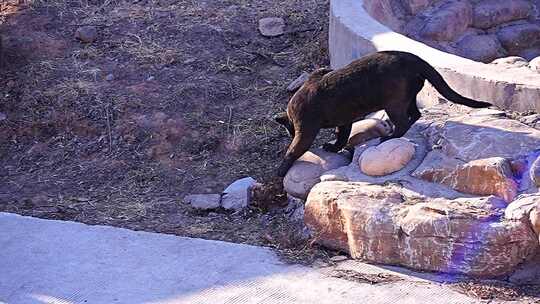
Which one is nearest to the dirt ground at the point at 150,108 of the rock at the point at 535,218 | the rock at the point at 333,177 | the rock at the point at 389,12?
the rock at the point at 333,177

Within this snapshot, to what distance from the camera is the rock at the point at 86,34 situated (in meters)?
8.70

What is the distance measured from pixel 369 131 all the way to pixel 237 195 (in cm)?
98

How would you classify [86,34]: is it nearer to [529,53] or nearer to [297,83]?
[297,83]

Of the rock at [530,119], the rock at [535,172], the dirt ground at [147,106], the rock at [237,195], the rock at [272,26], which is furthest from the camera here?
the rock at [272,26]

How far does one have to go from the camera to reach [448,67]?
6094 millimetres

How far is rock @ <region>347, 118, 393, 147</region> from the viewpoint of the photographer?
612 centimetres

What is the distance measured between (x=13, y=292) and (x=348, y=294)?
179 centimetres

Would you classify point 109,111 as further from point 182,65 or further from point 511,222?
point 511,222

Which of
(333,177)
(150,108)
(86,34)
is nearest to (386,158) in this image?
(333,177)

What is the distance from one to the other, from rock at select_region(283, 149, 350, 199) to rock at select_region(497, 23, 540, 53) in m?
3.21

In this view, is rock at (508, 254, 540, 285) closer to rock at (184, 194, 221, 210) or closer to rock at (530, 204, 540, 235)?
rock at (530, 204, 540, 235)

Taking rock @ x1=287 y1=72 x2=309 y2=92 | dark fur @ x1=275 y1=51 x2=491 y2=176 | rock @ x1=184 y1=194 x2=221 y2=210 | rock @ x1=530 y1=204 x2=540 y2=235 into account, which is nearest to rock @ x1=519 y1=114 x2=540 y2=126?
dark fur @ x1=275 y1=51 x2=491 y2=176

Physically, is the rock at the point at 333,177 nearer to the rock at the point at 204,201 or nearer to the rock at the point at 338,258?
the rock at the point at 338,258

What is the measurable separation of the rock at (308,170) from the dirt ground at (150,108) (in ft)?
0.70
